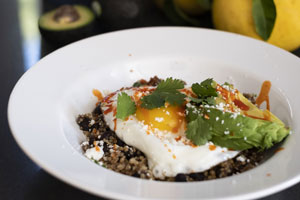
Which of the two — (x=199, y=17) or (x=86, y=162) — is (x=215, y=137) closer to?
(x=86, y=162)

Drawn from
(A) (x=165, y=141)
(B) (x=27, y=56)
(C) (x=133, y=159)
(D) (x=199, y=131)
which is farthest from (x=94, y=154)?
(B) (x=27, y=56)

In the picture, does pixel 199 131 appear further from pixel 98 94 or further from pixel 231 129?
pixel 98 94

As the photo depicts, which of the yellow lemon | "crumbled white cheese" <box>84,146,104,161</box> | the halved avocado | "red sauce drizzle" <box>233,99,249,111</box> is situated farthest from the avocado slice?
the halved avocado

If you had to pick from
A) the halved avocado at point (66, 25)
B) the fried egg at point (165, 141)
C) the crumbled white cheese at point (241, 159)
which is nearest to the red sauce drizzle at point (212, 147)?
the fried egg at point (165, 141)

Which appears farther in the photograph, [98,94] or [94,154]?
[98,94]

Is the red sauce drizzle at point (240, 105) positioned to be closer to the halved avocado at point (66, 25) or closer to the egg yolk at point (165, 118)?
the egg yolk at point (165, 118)

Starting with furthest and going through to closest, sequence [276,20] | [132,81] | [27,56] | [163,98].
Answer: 1. [27,56]
2. [276,20]
3. [132,81]
4. [163,98]

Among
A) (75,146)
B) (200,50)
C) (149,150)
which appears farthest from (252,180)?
(200,50)
